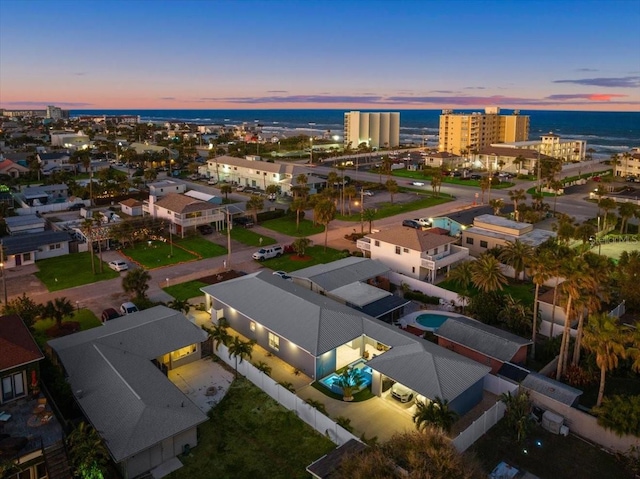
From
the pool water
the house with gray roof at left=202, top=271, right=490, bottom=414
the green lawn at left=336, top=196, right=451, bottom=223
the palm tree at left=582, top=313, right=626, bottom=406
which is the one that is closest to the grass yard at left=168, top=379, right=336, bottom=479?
the house with gray roof at left=202, top=271, right=490, bottom=414

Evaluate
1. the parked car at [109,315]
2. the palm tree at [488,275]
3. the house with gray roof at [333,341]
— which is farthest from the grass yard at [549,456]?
the parked car at [109,315]

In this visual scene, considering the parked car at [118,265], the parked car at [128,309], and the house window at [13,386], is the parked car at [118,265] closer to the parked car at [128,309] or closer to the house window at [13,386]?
the parked car at [128,309]

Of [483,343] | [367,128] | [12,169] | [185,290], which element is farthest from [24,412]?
[367,128]

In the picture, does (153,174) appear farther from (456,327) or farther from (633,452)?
(633,452)

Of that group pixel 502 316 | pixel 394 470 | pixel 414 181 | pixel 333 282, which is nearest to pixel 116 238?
pixel 333 282

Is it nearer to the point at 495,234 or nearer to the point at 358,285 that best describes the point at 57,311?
the point at 358,285
